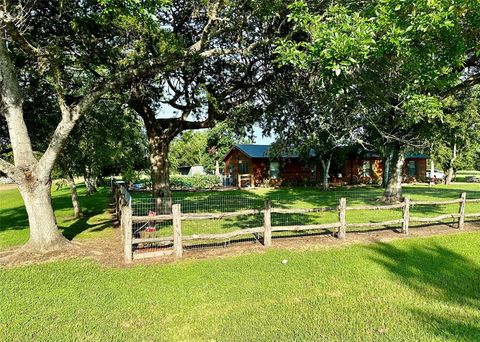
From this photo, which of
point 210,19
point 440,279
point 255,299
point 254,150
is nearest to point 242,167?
point 254,150

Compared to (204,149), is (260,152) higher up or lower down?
lower down

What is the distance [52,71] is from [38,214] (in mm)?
3701

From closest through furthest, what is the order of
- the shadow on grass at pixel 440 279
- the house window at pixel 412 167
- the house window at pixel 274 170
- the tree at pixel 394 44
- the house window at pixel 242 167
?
the tree at pixel 394 44 < the shadow on grass at pixel 440 279 < the house window at pixel 274 170 < the house window at pixel 242 167 < the house window at pixel 412 167

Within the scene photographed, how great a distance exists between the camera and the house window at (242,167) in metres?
34.5

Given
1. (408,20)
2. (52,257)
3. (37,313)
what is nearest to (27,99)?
(52,257)

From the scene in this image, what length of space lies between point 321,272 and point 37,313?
518cm

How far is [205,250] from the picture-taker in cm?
870

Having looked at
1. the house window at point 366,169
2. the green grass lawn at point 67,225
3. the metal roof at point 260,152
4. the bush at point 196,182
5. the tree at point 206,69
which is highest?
the tree at point 206,69

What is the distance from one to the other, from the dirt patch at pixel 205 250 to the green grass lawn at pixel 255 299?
A: 16.1 inches

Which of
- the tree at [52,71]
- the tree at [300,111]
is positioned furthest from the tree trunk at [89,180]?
the tree at [300,111]

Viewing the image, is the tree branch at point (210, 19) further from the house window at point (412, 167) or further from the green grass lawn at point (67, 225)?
the house window at point (412, 167)

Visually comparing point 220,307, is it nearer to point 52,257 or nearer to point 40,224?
point 52,257

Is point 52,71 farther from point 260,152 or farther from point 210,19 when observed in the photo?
point 260,152

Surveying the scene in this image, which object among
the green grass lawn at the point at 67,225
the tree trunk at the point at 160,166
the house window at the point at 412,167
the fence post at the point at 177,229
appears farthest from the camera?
the house window at the point at 412,167
